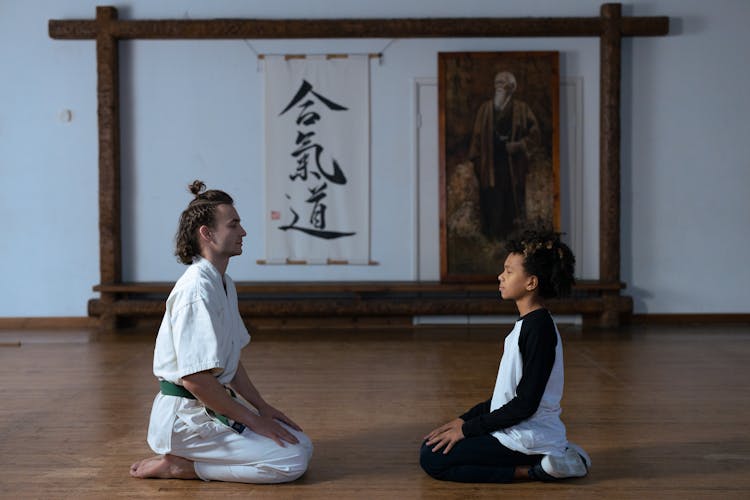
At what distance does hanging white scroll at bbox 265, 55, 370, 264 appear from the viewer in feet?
20.4

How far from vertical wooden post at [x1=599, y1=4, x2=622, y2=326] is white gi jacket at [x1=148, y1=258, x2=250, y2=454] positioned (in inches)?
→ 163

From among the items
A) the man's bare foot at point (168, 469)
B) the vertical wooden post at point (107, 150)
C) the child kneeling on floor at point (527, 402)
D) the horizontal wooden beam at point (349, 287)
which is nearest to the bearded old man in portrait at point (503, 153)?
the horizontal wooden beam at point (349, 287)

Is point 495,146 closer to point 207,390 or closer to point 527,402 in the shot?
point 527,402

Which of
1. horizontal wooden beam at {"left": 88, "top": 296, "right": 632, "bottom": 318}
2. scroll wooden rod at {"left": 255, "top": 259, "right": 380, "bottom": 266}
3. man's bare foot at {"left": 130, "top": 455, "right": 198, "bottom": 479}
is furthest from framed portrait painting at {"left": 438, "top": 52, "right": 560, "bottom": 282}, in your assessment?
man's bare foot at {"left": 130, "top": 455, "right": 198, "bottom": 479}

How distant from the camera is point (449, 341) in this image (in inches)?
220

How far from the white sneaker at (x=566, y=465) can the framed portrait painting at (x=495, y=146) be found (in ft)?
11.5

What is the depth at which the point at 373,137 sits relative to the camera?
20.5 feet

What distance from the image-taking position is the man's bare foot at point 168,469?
2670 mm

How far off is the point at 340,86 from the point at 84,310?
2754mm

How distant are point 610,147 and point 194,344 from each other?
14.7 ft

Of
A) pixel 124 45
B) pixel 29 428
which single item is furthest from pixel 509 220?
pixel 29 428

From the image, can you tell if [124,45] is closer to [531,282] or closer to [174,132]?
[174,132]

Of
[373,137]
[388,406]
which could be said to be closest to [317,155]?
[373,137]

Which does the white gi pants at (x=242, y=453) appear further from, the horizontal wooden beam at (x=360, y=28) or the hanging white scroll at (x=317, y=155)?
the horizontal wooden beam at (x=360, y=28)
